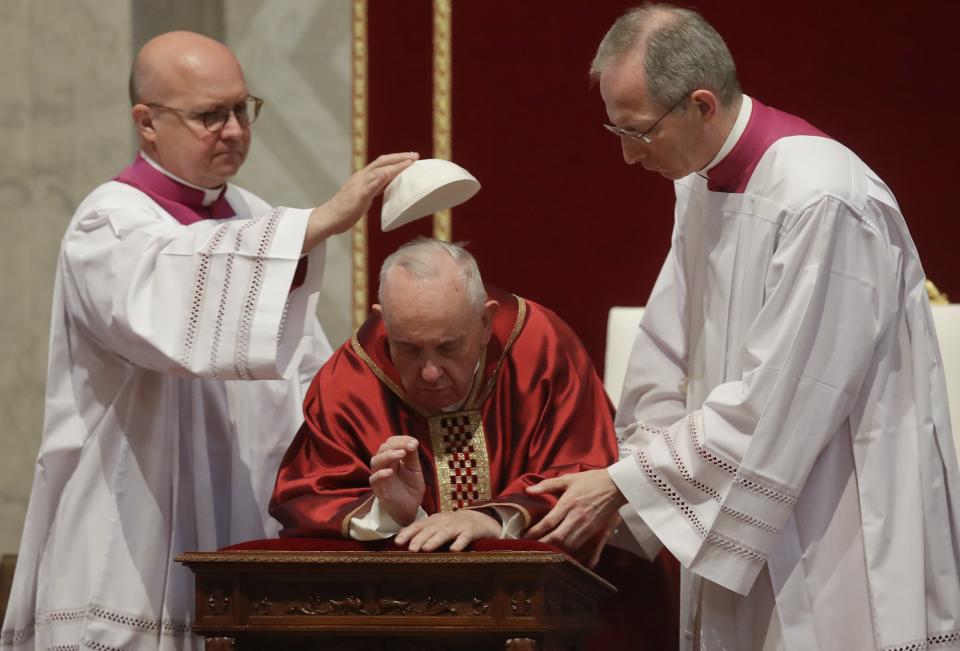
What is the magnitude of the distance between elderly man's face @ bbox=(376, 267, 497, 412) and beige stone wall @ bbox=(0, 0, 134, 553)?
2.54 m

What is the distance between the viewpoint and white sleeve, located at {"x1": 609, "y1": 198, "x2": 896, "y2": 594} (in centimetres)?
357

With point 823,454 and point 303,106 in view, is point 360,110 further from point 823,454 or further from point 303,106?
point 823,454

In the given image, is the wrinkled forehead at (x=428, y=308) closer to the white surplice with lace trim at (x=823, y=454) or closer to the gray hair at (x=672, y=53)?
the white surplice with lace trim at (x=823, y=454)

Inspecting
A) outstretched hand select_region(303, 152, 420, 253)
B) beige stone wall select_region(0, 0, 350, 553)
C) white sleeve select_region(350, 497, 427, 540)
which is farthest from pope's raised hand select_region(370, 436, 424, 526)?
beige stone wall select_region(0, 0, 350, 553)

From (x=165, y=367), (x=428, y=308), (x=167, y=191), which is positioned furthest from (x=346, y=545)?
(x=167, y=191)

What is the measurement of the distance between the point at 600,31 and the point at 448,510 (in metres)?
2.69

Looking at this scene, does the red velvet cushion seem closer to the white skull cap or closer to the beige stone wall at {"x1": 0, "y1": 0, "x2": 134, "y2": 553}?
the white skull cap

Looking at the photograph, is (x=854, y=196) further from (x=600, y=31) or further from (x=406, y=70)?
(x=406, y=70)

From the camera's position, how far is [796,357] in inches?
140

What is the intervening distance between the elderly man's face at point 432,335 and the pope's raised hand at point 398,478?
0.25 metres

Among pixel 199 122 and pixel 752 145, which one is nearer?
pixel 752 145

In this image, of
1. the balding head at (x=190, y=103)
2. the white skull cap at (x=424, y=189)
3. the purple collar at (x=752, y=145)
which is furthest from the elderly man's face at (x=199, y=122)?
the purple collar at (x=752, y=145)

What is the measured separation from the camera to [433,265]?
3713mm

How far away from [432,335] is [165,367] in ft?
2.60
